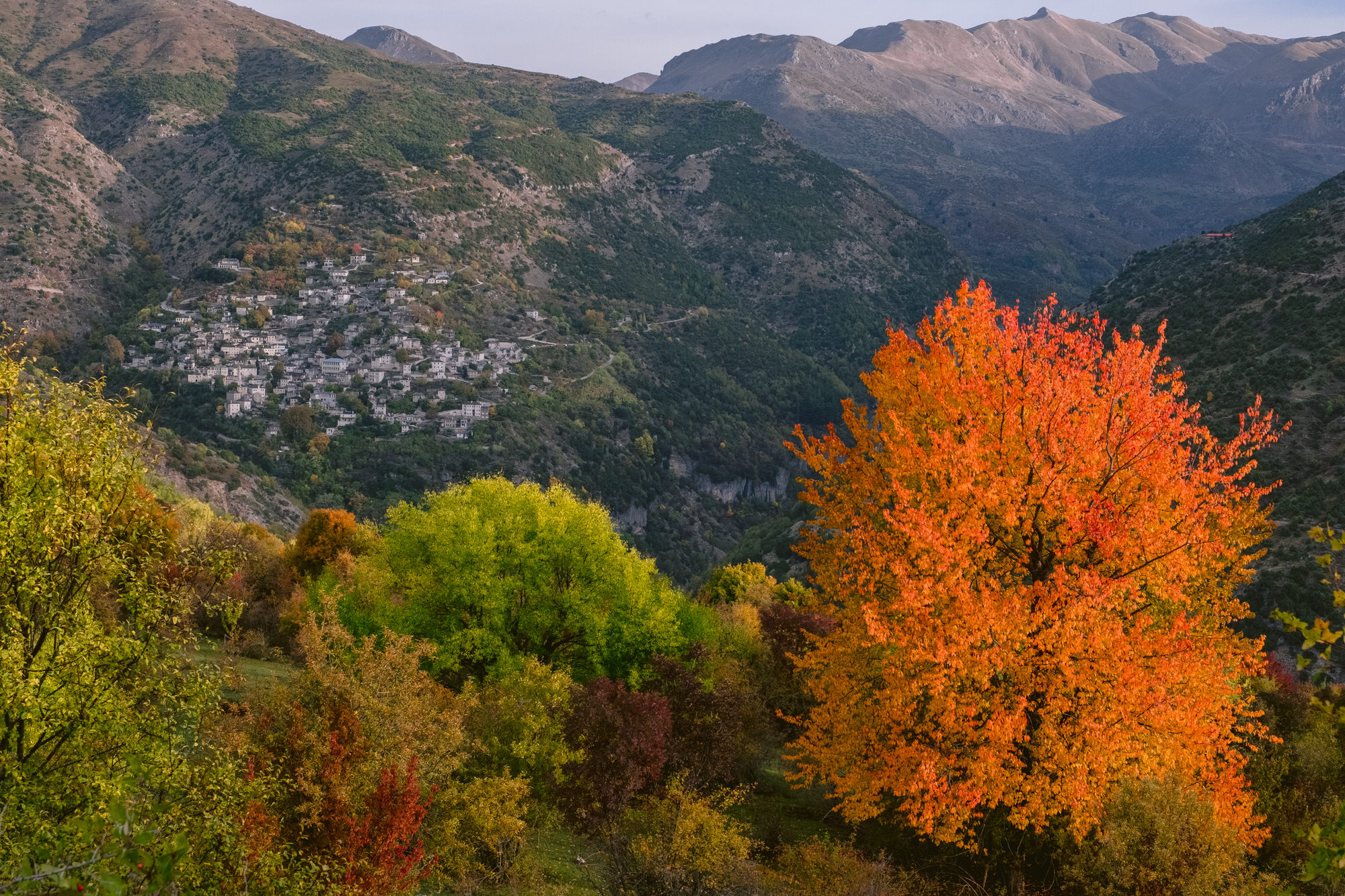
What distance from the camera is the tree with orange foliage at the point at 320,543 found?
1825 inches

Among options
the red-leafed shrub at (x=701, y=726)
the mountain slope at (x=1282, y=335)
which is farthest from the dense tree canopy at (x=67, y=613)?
the mountain slope at (x=1282, y=335)

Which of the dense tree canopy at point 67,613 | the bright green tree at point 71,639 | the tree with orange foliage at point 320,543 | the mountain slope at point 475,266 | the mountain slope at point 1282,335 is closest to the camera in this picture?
the bright green tree at point 71,639

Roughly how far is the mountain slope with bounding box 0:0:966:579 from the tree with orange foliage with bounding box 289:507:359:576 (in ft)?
133

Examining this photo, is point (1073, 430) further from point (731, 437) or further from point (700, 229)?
point (700, 229)

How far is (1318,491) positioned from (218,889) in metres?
49.9

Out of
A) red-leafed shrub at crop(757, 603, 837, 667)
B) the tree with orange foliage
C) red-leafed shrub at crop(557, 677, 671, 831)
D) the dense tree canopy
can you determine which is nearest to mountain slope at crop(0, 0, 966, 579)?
the tree with orange foliage

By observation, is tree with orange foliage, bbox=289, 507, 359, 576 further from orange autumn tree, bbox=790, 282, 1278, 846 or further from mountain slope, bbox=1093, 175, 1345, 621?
mountain slope, bbox=1093, 175, 1345, 621

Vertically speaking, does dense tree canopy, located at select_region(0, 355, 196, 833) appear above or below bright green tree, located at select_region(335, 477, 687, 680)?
above

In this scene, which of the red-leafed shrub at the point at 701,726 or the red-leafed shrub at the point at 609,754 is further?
the red-leafed shrub at the point at 701,726

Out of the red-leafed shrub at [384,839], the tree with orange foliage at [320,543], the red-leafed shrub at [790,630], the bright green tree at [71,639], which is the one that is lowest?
the tree with orange foliage at [320,543]

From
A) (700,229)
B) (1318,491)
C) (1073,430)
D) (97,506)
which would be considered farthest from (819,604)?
(700,229)

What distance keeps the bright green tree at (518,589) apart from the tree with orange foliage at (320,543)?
14.8 m

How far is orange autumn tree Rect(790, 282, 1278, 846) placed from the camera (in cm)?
1598

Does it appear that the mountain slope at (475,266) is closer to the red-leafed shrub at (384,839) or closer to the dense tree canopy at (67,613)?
the dense tree canopy at (67,613)
